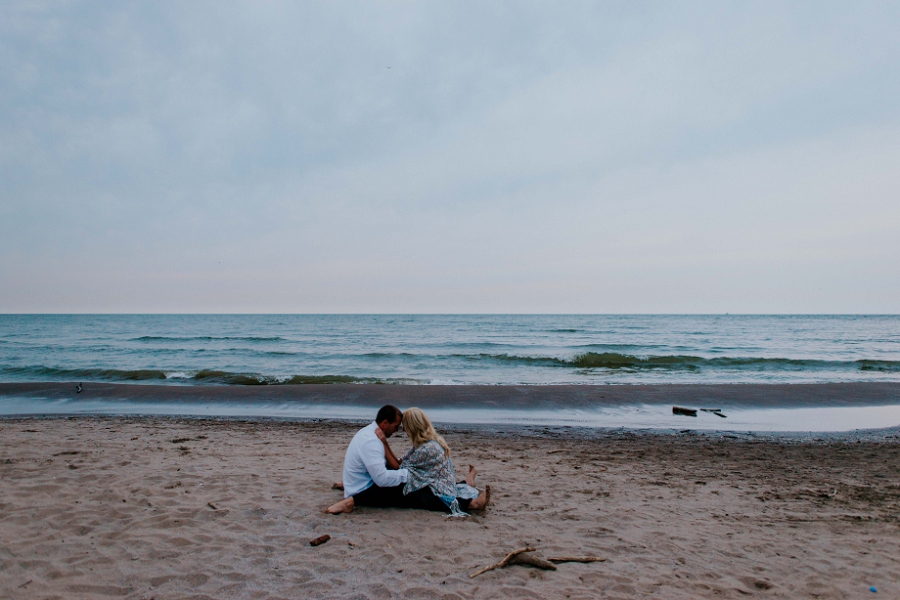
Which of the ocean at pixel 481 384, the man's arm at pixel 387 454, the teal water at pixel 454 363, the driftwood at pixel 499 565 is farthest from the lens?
the teal water at pixel 454 363

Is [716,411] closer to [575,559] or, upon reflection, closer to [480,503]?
[480,503]

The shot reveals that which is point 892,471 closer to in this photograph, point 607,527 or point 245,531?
point 607,527

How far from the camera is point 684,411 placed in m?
12.8

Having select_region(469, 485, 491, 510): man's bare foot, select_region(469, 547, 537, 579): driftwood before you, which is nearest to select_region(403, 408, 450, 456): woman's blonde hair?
select_region(469, 485, 491, 510): man's bare foot

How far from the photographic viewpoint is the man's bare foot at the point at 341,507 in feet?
17.4

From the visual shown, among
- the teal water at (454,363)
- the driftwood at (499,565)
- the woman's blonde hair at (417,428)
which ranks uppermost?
the woman's blonde hair at (417,428)

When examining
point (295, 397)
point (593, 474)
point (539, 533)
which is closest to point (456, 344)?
point (295, 397)

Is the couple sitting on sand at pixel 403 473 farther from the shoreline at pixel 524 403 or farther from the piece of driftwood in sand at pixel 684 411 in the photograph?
the piece of driftwood in sand at pixel 684 411

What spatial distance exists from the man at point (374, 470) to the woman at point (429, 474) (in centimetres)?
12

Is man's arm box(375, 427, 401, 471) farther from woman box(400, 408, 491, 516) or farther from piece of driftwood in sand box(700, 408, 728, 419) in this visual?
piece of driftwood in sand box(700, 408, 728, 419)

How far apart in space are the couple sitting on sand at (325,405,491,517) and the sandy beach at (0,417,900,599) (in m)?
0.18

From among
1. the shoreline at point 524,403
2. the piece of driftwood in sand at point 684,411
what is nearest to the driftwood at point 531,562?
the shoreline at point 524,403

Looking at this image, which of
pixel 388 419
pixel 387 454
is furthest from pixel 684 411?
pixel 388 419

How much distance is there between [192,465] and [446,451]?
4.01m
